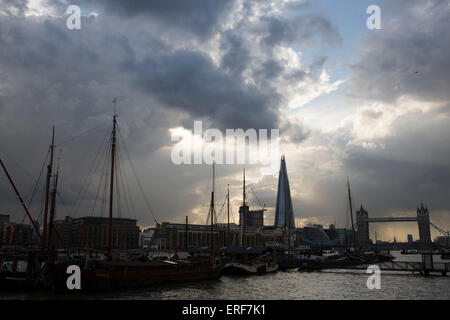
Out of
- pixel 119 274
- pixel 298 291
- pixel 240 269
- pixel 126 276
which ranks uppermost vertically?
pixel 119 274

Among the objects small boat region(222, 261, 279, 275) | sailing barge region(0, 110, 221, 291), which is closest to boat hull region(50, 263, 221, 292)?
sailing barge region(0, 110, 221, 291)

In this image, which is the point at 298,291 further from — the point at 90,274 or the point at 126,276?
the point at 90,274

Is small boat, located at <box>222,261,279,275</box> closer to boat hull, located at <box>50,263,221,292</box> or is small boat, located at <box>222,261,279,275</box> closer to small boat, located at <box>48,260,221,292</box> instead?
boat hull, located at <box>50,263,221,292</box>

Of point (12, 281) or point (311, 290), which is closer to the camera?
point (12, 281)

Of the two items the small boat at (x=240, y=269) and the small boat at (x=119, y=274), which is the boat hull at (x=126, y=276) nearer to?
the small boat at (x=119, y=274)

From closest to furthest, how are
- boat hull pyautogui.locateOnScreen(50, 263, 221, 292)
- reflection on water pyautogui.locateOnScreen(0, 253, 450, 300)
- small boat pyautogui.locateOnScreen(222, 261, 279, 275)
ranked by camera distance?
boat hull pyautogui.locateOnScreen(50, 263, 221, 292)
reflection on water pyautogui.locateOnScreen(0, 253, 450, 300)
small boat pyautogui.locateOnScreen(222, 261, 279, 275)

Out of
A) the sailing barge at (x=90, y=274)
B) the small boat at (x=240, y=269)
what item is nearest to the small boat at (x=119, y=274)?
the sailing barge at (x=90, y=274)

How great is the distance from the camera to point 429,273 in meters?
67.5

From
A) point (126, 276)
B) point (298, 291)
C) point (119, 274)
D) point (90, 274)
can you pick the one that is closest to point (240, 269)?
point (298, 291)

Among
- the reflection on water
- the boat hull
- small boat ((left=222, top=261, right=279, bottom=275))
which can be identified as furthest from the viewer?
small boat ((left=222, top=261, right=279, bottom=275))
